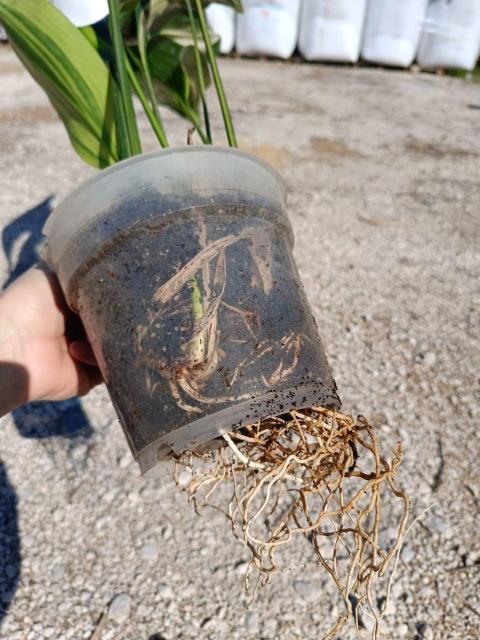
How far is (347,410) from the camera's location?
1.34 meters

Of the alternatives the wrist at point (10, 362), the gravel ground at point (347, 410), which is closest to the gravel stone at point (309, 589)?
the gravel ground at point (347, 410)

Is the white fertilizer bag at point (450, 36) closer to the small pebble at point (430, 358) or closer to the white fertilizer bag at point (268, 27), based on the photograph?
the white fertilizer bag at point (268, 27)

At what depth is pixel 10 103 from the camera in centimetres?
314

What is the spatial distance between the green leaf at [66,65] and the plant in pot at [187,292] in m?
0.10

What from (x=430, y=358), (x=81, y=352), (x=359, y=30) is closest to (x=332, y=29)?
(x=359, y=30)

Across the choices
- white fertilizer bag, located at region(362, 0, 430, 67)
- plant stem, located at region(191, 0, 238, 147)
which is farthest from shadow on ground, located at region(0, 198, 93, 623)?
white fertilizer bag, located at region(362, 0, 430, 67)

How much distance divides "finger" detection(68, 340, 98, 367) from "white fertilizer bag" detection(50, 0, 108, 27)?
49cm

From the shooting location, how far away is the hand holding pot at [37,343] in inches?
34.7

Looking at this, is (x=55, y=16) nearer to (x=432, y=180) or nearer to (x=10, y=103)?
(x=432, y=180)

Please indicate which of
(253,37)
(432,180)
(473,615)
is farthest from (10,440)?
(253,37)

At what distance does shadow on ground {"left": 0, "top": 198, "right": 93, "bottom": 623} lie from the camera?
1.03 meters

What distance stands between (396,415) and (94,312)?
825 millimetres

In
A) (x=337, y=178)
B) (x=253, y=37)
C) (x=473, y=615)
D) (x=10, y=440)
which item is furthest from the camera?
(x=253, y=37)

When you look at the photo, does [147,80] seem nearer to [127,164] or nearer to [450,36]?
[127,164]
